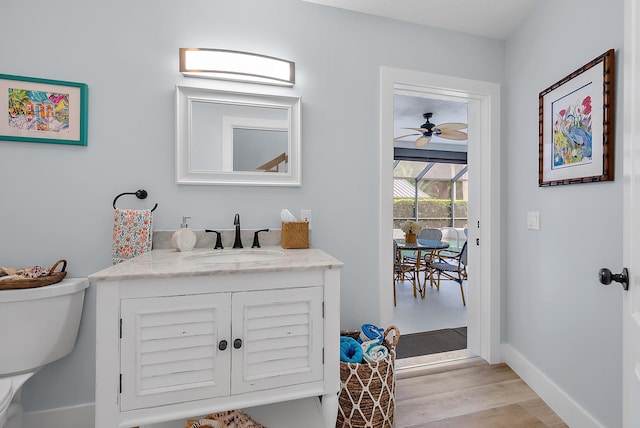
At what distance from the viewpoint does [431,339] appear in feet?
9.00

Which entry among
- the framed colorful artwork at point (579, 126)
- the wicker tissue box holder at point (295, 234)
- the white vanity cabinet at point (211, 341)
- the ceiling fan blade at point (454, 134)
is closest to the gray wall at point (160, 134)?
the wicker tissue box holder at point (295, 234)

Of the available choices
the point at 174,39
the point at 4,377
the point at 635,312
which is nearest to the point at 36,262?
the point at 4,377

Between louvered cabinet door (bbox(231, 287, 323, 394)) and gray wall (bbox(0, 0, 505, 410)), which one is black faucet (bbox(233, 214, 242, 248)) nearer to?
gray wall (bbox(0, 0, 505, 410))

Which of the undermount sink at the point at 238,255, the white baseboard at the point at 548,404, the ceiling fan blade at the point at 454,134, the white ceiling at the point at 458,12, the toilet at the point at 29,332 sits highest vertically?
the white ceiling at the point at 458,12

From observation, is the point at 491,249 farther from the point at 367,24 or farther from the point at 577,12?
the point at 367,24

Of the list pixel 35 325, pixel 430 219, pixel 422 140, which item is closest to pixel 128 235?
pixel 35 325

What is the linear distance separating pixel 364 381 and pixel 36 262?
1.72 meters

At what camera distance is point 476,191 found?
93.2 inches

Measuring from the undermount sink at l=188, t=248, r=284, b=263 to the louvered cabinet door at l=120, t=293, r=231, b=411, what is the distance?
0.44 meters

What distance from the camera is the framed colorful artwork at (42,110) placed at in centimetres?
152

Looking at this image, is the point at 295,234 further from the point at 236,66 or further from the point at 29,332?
the point at 29,332

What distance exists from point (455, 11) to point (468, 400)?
237 centimetres

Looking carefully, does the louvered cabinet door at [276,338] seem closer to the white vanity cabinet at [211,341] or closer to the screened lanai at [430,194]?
the white vanity cabinet at [211,341]

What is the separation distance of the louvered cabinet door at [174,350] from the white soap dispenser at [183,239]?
0.52 meters
